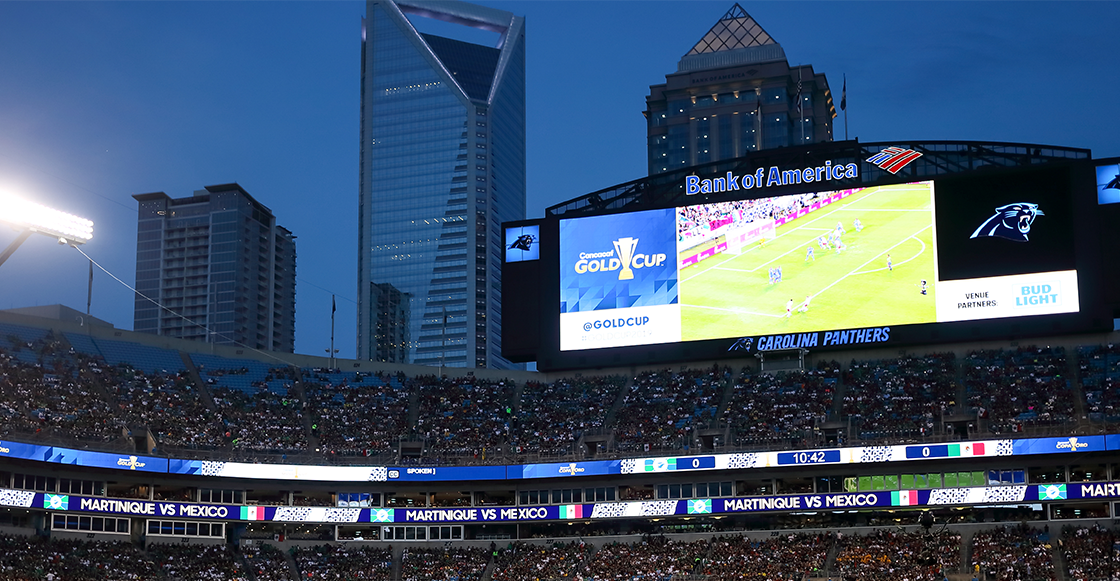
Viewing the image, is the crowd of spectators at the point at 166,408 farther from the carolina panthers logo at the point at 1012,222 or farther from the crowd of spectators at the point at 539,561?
the carolina panthers logo at the point at 1012,222

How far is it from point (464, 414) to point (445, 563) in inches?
375

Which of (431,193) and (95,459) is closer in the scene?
(95,459)

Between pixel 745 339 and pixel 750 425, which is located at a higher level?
pixel 745 339

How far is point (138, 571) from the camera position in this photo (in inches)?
2110

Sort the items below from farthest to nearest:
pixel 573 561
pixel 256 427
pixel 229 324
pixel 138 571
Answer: pixel 229 324
pixel 256 427
pixel 573 561
pixel 138 571

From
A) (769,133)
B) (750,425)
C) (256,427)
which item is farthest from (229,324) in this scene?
(750,425)

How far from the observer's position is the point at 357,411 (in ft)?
215

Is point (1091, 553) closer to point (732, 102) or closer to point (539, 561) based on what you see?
point (539, 561)

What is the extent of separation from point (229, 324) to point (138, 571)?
13468 centimetres

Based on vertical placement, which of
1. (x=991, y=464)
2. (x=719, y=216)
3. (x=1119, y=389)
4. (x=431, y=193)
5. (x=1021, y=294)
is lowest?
(x=991, y=464)

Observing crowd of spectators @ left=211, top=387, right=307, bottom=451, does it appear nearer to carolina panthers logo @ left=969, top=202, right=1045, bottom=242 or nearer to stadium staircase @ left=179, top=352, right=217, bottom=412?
stadium staircase @ left=179, top=352, right=217, bottom=412

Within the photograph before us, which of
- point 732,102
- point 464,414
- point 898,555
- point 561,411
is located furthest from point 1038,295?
point 732,102

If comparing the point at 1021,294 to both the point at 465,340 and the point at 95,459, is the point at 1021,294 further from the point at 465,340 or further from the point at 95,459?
the point at 465,340

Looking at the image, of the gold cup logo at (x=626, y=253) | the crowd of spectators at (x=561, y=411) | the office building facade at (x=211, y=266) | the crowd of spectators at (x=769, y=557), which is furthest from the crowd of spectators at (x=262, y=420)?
the office building facade at (x=211, y=266)
